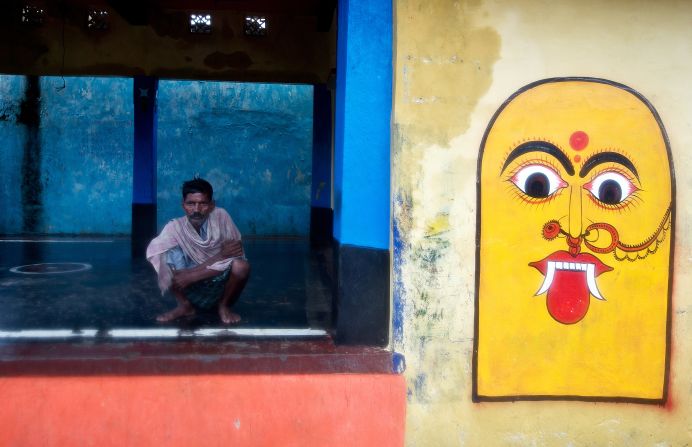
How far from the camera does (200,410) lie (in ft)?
9.07

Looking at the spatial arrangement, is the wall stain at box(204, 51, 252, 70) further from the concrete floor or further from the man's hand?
the man's hand

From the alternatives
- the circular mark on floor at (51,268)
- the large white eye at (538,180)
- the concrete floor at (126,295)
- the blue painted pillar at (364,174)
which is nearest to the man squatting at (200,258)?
the concrete floor at (126,295)

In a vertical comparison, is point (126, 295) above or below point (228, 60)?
below

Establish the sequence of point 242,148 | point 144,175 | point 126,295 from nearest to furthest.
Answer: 1. point 126,295
2. point 144,175
3. point 242,148

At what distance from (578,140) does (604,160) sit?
18 cm

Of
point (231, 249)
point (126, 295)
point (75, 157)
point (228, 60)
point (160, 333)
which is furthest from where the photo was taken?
point (75, 157)

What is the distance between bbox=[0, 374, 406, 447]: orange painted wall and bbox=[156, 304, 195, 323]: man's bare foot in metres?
0.89

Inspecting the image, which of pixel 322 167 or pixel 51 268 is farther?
pixel 322 167

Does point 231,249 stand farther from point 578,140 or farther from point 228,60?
point 228,60

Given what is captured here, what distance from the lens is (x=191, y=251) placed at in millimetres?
3828

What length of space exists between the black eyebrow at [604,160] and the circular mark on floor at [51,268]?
5.20 m

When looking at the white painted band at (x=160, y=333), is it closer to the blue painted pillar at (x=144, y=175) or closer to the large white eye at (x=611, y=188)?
the large white eye at (x=611, y=188)

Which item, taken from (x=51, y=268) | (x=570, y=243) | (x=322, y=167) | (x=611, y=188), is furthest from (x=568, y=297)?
(x=322, y=167)

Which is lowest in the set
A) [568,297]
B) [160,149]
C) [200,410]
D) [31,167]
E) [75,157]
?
[200,410]
